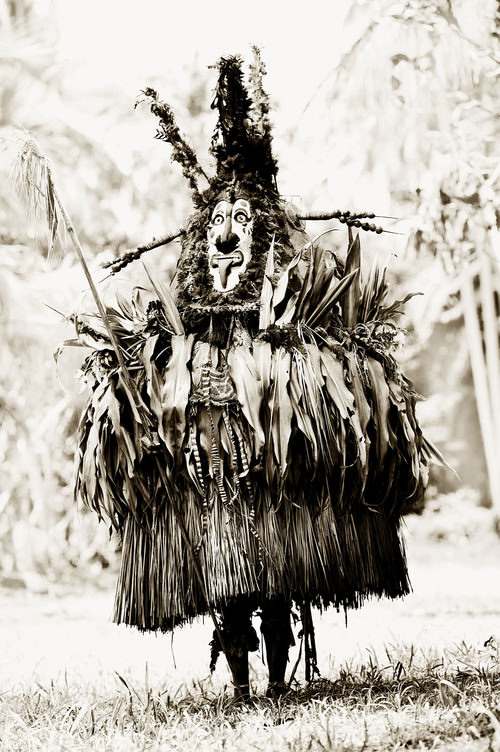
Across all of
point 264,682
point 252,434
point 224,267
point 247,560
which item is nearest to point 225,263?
point 224,267

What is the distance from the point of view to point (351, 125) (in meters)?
3.74

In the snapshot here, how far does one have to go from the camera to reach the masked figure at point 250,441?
1.84 m

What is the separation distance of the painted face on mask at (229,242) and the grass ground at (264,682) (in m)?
0.85

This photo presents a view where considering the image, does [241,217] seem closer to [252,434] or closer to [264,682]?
[252,434]

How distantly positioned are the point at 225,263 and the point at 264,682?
1236 millimetres

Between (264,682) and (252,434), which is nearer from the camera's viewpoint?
(252,434)

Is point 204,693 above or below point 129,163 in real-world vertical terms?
below

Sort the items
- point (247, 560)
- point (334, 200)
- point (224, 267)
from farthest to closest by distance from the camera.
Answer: point (334, 200) → point (224, 267) → point (247, 560)

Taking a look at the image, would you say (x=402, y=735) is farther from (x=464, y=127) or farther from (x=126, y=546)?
(x=464, y=127)

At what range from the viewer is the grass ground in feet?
5.50

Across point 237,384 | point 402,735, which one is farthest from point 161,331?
point 402,735

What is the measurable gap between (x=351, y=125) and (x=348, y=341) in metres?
2.05

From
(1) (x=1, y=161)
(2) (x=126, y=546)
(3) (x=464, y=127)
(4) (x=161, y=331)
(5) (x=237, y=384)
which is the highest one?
(3) (x=464, y=127)

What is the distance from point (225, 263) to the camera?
81.0 inches
